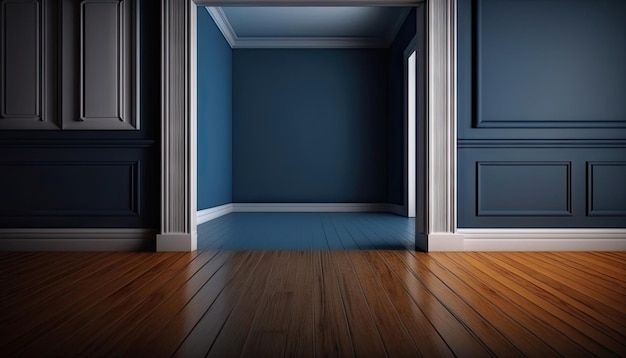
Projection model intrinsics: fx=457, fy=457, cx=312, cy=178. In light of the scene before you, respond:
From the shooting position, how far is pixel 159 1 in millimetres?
3150

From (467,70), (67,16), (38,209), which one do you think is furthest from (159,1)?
(467,70)

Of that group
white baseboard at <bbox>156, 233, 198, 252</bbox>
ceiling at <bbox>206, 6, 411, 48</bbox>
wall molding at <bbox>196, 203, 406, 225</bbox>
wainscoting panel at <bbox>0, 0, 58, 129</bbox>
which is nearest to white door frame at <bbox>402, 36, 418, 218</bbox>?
ceiling at <bbox>206, 6, 411, 48</bbox>

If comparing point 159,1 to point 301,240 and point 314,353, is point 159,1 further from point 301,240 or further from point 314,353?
point 314,353

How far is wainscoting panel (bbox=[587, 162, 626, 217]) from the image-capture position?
10.4ft

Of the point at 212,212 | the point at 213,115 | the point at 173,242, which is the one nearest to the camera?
the point at 173,242

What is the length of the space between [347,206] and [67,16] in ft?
15.2

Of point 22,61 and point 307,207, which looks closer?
point 22,61

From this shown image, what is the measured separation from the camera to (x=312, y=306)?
176cm

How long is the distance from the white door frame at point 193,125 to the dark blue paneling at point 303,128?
12.6 feet

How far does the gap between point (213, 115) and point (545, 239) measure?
4.08 m

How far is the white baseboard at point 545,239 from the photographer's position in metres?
3.14

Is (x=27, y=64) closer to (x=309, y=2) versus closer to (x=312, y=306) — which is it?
(x=309, y=2)

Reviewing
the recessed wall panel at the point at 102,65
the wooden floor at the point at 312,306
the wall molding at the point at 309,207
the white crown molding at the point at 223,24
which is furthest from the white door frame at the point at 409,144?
the recessed wall panel at the point at 102,65

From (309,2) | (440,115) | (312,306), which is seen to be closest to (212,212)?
(309,2)
